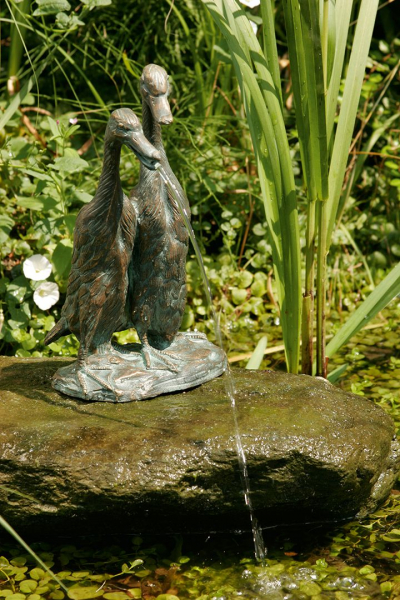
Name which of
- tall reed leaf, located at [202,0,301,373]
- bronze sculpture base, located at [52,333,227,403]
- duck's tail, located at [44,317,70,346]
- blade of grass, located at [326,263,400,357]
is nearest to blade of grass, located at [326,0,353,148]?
tall reed leaf, located at [202,0,301,373]

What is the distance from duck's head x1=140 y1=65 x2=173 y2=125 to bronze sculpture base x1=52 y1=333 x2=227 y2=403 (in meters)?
0.75

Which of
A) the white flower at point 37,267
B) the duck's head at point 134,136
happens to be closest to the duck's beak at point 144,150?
the duck's head at point 134,136

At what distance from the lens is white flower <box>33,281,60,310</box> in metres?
3.60

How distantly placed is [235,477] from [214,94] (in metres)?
2.75

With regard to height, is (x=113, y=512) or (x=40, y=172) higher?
(x=40, y=172)

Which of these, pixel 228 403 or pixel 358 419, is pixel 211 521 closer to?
pixel 228 403

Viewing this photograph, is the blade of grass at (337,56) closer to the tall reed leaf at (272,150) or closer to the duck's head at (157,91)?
the tall reed leaf at (272,150)

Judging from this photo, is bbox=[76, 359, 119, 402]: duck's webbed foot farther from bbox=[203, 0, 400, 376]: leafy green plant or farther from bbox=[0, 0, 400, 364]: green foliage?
bbox=[0, 0, 400, 364]: green foliage

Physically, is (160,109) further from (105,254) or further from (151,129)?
(105,254)

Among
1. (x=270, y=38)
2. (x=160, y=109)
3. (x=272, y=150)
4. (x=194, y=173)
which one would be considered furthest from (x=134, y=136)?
(x=194, y=173)

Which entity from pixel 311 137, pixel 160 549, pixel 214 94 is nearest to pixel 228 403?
pixel 160 549

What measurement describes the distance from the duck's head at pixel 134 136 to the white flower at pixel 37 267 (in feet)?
4.31

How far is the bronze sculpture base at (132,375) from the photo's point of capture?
2.62 m

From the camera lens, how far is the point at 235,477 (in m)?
2.41
